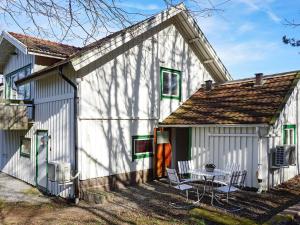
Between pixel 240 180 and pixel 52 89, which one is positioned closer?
pixel 240 180

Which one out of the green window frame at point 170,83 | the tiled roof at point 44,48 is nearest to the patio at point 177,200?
the green window frame at point 170,83

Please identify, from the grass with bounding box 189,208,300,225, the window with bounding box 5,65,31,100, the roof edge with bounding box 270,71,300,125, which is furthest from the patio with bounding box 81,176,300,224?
the window with bounding box 5,65,31,100

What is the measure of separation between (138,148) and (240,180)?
409 centimetres

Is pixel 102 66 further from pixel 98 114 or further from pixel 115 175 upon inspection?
pixel 115 175

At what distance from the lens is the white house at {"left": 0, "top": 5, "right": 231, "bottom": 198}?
1030cm

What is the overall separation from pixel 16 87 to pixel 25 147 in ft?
10.2

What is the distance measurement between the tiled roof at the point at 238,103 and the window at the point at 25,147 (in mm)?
5619

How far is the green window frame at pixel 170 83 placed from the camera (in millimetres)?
13203

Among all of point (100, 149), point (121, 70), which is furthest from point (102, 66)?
point (100, 149)

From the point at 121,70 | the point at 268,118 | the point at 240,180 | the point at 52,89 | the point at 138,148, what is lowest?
the point at 240,180

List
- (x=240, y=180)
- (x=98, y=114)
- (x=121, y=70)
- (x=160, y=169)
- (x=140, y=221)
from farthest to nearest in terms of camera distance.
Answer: (x=160, y=169) → (x=121, y=70) → (x=98, y=114) → (x=240, y=180) → (x=140, y=221)

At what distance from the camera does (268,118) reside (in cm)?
1008

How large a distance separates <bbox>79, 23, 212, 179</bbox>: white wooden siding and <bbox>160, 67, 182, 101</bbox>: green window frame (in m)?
0.21

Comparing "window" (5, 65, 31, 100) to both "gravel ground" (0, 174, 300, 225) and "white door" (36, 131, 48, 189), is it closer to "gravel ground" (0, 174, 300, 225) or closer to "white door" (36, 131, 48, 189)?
"white door" (36, 131, 48, 189)
